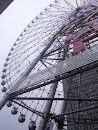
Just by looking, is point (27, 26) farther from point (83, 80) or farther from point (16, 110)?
point (16, 110)

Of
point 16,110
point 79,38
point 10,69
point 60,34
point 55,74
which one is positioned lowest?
point 16,110

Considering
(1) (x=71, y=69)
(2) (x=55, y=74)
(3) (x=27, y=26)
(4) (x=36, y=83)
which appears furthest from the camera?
(3) (x=27, y=26)

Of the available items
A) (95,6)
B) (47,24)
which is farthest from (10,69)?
(95,6)

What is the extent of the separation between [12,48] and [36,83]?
25.2 ft

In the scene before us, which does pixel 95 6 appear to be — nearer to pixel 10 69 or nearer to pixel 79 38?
pixel 79 38

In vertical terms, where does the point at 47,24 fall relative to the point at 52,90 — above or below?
above

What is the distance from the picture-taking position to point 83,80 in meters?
11.6

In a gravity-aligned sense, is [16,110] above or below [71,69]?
below

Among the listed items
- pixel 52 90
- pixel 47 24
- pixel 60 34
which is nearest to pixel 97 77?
pixel 60 34

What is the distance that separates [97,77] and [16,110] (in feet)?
21.1

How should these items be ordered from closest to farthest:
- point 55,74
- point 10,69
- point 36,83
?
point 55,74 → point 36,83 → point 10,69

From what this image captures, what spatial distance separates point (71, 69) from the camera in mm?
4395

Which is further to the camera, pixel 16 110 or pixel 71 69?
pixel 16 110

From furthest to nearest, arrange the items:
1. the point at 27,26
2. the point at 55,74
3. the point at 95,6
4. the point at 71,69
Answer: the point at 27,26, the point at 95,6, the point at 55,74, the point at 71,69
